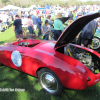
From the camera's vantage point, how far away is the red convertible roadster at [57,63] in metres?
1.97

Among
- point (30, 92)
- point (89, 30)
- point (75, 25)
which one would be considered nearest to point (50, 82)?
point (30, 92)

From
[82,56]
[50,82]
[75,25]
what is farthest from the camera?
[82,56]

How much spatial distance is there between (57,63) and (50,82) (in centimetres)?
53

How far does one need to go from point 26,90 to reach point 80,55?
1759 millimetres

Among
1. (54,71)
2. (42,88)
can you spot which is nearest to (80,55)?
(54,71)

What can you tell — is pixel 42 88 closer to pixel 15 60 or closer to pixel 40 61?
pixel 40 61

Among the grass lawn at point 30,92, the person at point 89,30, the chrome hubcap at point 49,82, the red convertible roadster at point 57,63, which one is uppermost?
the person at point 89,30

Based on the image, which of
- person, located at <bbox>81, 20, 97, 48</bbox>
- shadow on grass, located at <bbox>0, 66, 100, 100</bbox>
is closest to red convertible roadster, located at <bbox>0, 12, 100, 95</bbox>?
shadow on grass, located at <bbox>0, 66, 100, 100</bbox>

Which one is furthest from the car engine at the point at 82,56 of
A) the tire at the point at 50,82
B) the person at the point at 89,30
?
the person at the point at 89,30

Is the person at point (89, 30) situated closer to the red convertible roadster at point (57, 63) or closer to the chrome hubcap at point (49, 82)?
the red convertible roadster at point (57, 63)

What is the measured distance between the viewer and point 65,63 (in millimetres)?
2078

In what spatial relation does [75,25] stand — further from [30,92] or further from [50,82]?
[30,92]

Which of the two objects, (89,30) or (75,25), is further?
(89,30)

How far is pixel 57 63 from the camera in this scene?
210 cm
